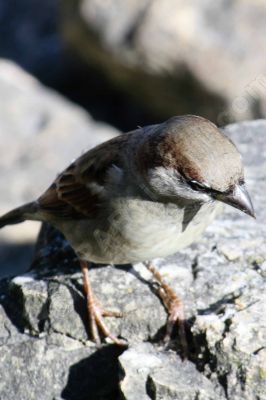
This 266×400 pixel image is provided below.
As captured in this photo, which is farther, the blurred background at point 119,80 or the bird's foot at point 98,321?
the blurred background at point 119,80

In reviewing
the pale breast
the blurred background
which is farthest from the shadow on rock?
the blurred background

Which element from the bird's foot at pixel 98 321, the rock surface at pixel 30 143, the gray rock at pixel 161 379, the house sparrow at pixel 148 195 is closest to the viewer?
the gray rock at pixel 161 379

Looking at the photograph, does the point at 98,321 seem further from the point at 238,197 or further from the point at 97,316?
the point at 238,197

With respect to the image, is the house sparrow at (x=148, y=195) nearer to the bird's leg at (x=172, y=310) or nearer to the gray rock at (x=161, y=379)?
the bird's leg at (x=172, y=310)

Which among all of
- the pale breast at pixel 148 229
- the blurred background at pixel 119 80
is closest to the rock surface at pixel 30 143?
the blurred background at pixel 119 80

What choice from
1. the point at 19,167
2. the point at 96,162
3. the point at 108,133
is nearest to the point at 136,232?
the point at 96,162

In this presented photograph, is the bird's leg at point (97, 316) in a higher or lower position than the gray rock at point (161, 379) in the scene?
higher

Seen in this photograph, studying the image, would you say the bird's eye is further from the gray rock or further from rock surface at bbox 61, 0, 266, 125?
rock surface at bbox 61, 0, 266, 125
